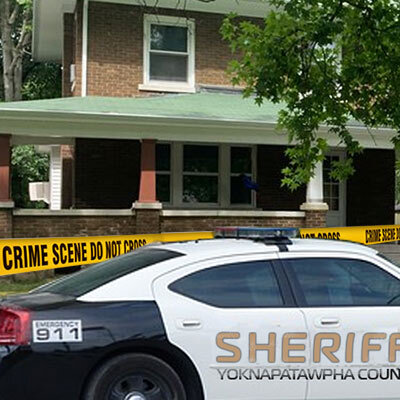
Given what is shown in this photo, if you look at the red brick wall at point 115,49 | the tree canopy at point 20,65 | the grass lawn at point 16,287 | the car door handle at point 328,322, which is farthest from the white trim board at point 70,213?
the tree canopy at point 20,65

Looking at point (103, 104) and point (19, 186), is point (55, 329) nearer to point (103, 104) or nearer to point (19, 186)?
point (103, 104)

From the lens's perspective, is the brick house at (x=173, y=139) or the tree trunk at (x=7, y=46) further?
the tree trunk at (x=7, y=46)

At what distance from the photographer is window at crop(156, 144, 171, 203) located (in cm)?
1575

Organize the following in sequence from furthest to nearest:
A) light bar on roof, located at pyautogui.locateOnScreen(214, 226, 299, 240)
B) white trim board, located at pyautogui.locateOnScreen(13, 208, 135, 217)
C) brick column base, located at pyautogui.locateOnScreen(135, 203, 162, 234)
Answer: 1. brick column base, located at pyautogui.locateOnScreen(135, 203, 162, 234)
2. white trim board, located at pyautogui.locateOnScreen(13, 208, 135, 217)
3. light bar on roof, located at pyautogui.locateOnScreen(214, 226, 299, 240)

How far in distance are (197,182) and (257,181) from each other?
151 centimetres

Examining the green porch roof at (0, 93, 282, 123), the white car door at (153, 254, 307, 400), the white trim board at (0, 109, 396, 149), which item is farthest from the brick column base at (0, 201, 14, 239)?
the white car door at (153, 254, 307, 400)

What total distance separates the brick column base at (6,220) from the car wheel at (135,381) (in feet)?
28.3

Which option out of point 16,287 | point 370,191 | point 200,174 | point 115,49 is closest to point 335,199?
point 370,191

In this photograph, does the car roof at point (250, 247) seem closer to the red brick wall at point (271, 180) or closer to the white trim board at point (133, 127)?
the white trim board at point (133, 127)

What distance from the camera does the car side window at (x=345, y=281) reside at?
4703 mm

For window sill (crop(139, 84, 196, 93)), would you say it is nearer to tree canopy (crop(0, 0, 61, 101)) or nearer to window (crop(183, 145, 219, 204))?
window (crop(183, 145, 219, 204))

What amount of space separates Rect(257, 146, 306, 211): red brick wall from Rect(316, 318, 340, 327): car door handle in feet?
38.8

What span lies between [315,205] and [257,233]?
926 centimetres

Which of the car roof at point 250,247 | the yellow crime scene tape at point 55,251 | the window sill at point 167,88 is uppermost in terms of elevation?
the window sill at point 167,88
